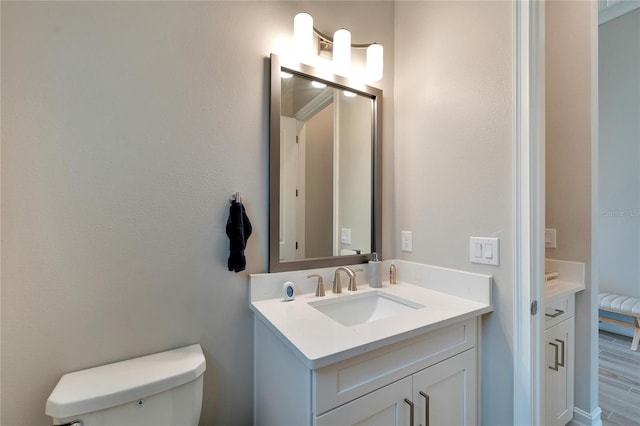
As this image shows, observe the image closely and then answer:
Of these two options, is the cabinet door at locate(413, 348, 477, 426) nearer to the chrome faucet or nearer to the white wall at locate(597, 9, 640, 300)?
the chrome faucet

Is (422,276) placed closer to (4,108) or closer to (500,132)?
(500,132)

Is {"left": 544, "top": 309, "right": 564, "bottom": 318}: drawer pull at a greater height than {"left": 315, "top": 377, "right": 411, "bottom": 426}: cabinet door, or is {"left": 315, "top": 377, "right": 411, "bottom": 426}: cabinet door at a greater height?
{"left": 544, "top": 309, "right": 564, "bottom": 318}: drawer pull

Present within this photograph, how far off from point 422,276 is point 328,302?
52cm

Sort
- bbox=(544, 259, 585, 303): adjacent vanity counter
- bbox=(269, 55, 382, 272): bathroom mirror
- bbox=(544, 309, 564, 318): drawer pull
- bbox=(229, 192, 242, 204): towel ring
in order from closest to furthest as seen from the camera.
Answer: bbox=(229, 192, 242, 204): towel ring, bbox=(269, 55, 382, 272): bathroom mirror, bbox=(544, 309, 564, 318): drawer pull, bbox=(544, 259, 585, 303): adjacent vanity counter

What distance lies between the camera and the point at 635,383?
75.2 inches

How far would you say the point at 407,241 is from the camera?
1511 millimetres

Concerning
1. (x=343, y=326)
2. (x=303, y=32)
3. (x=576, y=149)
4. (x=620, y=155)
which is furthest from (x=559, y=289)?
(x=620, y=155)

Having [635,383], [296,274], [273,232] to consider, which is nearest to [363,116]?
[273,232]

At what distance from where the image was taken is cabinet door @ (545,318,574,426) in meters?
1.36

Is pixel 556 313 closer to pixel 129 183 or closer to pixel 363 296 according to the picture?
pixel 363 296

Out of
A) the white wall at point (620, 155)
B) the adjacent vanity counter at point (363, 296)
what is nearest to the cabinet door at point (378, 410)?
the adjacent vanity counter at point (363, 296)

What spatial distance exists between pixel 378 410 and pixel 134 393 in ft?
2.43

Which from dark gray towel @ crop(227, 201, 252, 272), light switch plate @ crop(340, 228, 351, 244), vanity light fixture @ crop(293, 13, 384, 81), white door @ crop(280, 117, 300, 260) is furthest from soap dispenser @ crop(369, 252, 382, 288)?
vanity light fixture @ crop(293, 13, 384, 81)

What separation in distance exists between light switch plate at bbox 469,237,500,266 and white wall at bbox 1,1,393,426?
0.93 metres
